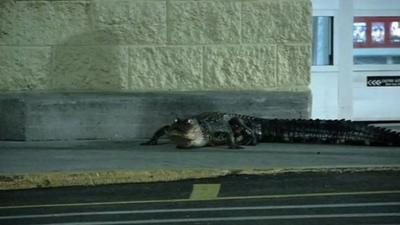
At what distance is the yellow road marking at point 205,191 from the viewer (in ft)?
24.0

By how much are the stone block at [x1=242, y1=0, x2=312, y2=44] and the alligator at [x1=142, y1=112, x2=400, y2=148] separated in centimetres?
130

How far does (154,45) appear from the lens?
1088cm

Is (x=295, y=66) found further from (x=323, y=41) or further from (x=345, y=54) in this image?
(x=345, y=54)

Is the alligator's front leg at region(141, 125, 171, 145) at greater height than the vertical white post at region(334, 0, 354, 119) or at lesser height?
lesser

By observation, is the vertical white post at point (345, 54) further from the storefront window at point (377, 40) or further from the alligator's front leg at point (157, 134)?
the alligator's front leg at point (157, 134)

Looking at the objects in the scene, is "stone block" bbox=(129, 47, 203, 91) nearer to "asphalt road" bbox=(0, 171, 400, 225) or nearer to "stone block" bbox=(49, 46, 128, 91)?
"stone block" bbox=(49, 46, 128, 91)

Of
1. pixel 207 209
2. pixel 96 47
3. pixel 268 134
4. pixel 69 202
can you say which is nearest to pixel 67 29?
pixel 96 47

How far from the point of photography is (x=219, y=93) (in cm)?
1091

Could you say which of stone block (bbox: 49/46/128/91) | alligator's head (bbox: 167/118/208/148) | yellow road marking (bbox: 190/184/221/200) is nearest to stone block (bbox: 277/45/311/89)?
alligator's head (bbox: 167/118/208/148)

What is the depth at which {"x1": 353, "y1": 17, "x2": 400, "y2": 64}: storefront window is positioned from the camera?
12.0 metres

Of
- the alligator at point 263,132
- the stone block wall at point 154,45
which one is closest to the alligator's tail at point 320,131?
the alligator at point 263,132

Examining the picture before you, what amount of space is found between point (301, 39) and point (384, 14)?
1.80 metres

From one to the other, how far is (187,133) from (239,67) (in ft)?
5.86

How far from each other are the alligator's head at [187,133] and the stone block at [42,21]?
7.37ft
